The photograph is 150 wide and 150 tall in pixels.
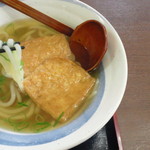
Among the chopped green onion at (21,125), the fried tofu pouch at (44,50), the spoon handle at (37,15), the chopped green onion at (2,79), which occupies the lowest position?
the chopped green onion at (21,125)

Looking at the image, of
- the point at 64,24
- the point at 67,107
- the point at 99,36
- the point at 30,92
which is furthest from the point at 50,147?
the point at 64,24

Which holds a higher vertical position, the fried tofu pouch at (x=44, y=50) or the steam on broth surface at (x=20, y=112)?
the fried tofu pouch at (x=44, y=50)

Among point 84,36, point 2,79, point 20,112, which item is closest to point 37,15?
point 84,36

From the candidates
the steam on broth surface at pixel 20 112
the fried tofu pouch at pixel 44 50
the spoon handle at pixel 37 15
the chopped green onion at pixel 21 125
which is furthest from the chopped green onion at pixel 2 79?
the spoon handle at pixel 37 15

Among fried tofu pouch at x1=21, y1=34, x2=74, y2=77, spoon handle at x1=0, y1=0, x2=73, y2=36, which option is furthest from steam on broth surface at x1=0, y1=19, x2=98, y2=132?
spoon handle at x1=0, y1=0, x2=73, y2=36

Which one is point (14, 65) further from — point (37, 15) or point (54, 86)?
point (37, 15)

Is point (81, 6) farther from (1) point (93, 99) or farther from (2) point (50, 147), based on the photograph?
(2) point (50, 147)

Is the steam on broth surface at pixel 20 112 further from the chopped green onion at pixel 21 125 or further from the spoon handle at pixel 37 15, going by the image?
the spoon handle at pixel 37 15
